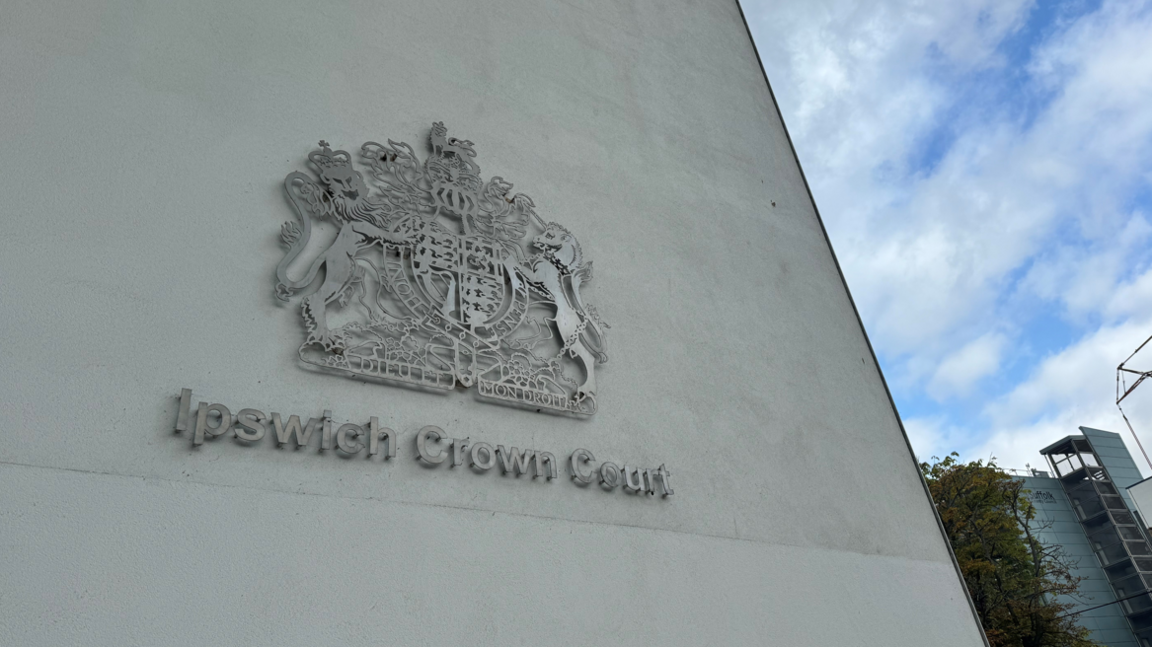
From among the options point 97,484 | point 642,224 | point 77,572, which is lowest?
point 77,572

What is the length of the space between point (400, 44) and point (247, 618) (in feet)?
11.5

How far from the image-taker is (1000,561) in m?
15.6

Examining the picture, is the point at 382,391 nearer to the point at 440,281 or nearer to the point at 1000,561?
the point at 440,281

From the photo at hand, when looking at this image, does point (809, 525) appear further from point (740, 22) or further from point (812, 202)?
point (740, 22)

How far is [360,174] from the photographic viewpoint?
12.3 ft

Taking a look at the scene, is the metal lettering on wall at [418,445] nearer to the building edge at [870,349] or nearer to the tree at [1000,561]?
the building edge at [870,349]

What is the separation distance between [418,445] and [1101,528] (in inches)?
1399

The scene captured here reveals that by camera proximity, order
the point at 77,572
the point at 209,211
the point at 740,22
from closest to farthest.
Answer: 1. the point at 77,572
2. the point at 209,211
3. the point at 740,22

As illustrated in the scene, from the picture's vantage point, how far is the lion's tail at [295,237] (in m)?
3.19

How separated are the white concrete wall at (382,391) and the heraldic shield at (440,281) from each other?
128mm

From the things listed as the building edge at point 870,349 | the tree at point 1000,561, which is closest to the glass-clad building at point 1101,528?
the tree at point 1000,561

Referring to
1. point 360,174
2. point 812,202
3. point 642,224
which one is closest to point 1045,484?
point 812,202

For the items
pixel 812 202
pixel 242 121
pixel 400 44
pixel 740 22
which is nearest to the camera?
pixel 242 121

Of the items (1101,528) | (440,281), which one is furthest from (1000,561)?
(1101,528)
